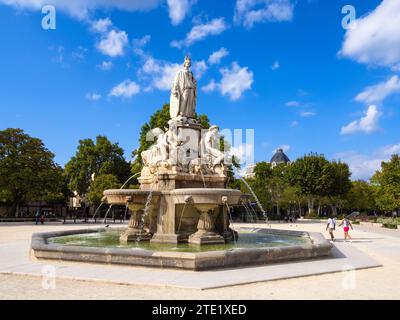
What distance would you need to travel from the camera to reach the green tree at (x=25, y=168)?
40.7 m

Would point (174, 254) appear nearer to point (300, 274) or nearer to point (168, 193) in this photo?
point (300, 274)

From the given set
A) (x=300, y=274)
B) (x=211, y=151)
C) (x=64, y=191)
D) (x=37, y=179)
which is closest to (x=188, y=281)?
(x=300, y=274)

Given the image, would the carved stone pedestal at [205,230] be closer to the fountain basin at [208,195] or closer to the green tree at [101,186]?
the fountain basin at [208,195]

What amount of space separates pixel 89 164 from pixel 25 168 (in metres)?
19.3

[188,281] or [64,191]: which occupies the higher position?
[64,191]

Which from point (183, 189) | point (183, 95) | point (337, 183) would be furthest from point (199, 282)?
point (337, 183)

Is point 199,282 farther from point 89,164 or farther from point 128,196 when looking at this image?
point 89,164

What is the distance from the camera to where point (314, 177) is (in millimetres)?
59750

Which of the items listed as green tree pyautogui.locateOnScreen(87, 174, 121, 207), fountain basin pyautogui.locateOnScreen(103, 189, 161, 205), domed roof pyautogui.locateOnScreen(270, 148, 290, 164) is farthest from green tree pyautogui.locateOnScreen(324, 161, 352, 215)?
domed roof pyautogui.locateOnScreen(270, 148, 290, 164)

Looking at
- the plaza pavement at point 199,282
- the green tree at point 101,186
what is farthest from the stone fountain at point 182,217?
the green tree at point 101,186

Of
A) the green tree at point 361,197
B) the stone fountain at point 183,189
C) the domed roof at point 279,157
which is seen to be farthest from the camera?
the domed roof at point 279,157
